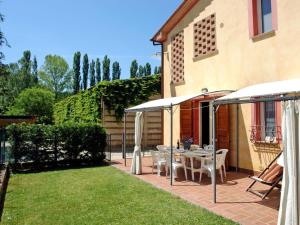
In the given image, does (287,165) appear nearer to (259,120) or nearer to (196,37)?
(259,120)

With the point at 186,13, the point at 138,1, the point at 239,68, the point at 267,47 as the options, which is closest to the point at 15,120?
the point at 138,1

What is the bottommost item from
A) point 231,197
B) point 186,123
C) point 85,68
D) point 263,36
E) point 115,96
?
point 231,197

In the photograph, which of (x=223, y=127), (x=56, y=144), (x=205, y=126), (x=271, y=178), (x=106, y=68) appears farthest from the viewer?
(x=106, y=68)

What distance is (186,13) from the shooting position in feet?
53.6

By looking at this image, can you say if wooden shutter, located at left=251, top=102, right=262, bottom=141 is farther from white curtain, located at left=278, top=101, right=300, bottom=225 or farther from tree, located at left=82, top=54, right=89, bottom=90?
tree, located at left=82, top=54, right=89, bottom=90

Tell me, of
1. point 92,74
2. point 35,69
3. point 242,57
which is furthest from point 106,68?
point 242,57

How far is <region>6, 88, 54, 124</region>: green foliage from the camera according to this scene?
4584 cm

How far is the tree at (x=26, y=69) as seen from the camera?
2448 inches

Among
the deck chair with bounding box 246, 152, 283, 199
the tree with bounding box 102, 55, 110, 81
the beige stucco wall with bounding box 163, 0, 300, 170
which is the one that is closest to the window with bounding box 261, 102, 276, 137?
the beige stucco wall with bounding box 163, 0, 300, 170

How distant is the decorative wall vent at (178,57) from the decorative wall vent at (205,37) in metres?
1.45

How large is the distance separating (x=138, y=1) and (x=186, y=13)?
2.90 m

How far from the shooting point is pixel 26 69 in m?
63.5

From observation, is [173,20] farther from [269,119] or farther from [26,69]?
[26,69]

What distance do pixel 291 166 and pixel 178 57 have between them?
1246cm
